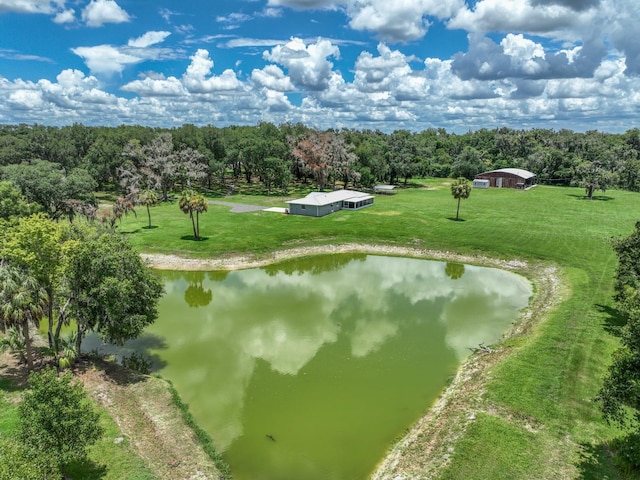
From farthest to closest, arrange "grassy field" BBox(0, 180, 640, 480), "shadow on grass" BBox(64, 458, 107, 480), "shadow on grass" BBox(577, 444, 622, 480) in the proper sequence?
"grassy field" BBox(0, 180, 640, 480), "shadow on grass" BBox(577, 444, 622, 480), "shadow on grass" BBox(64, 458, 107, 480)

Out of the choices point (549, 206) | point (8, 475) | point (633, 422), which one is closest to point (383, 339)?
point (633, 422)

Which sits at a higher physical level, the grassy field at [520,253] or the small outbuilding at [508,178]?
the small outbuilding at [508,178]

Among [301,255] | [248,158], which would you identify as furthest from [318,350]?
[248,158]

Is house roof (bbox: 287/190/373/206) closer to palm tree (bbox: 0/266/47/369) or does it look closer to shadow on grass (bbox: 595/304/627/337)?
shadow on grass (bbox: 595/304/627/337)

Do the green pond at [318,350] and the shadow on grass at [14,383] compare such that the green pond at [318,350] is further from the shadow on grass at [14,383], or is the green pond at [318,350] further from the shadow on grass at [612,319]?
the shadow on grass at [612,319]

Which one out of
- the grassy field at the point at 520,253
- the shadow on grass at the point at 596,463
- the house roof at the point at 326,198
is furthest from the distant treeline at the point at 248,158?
the shadow on grass at the point at 596,463

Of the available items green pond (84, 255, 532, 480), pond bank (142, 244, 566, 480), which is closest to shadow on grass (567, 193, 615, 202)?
pond bank (142, 244, 566, 480)
